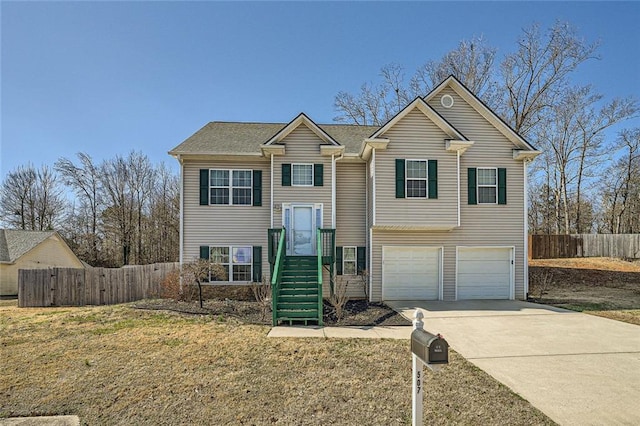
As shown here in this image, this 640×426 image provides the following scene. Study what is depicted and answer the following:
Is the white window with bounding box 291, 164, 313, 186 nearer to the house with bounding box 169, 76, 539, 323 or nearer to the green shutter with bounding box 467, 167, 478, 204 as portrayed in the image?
the house with bounding box 169, 76, 539, 323

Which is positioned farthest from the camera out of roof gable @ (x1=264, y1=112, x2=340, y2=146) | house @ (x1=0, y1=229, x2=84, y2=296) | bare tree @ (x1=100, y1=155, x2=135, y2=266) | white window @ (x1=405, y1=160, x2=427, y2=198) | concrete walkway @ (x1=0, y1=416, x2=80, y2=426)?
bare tree @ (x1=100, y1=155, x2=135, y2=266)

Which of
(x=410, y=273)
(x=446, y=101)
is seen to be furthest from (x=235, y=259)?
(x=446, y=101)

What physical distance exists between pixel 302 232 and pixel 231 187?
3.23 metres

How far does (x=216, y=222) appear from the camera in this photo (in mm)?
13562

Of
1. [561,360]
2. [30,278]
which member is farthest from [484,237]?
[30,278]

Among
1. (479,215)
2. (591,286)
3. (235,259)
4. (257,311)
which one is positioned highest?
(479,215)

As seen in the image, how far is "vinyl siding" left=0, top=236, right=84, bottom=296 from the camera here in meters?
22.1

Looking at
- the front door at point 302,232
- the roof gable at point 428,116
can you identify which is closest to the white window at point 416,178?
the roof gable at point 428,116

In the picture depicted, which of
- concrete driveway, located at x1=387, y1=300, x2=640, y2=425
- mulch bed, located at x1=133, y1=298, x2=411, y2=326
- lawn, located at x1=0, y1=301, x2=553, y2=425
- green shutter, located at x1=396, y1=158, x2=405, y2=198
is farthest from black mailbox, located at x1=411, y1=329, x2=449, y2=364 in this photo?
green shutter, located at x1=396, y1=158, x2=405, y2=198

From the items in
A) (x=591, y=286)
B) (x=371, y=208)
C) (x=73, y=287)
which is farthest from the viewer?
(x=591, y=286)

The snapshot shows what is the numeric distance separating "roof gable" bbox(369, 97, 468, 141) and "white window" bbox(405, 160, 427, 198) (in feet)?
4.46

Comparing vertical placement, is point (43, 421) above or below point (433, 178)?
below

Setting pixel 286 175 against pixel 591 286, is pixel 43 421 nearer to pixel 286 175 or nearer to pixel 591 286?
pixel 286 175

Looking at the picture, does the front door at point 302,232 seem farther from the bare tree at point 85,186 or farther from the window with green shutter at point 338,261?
the bare tree at point 85,186
